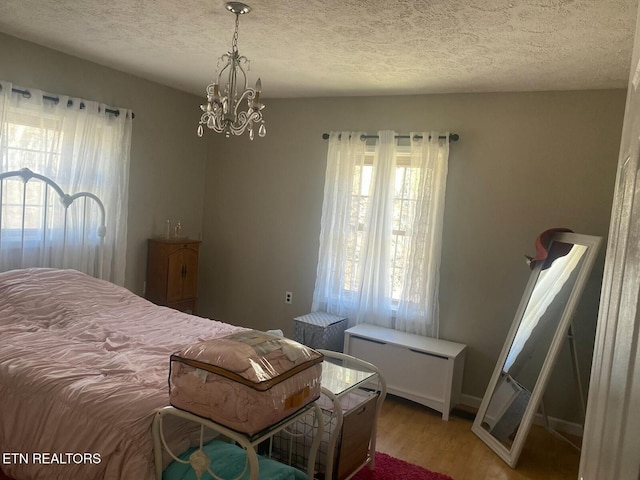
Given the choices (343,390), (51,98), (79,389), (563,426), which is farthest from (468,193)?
(51,98)

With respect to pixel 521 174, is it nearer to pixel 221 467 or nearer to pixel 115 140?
pixel 221 467

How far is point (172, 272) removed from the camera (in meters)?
4.22

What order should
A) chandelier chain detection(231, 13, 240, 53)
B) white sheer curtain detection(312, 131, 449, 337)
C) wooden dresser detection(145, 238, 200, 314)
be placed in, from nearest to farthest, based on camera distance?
chandelier chain detection(231, 13, 240, 53), white sheer curtain detection(312, 131, 449, 337), wooden dresser detection(145, 238, 200, 314)

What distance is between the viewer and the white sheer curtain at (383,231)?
Result: 12.2 feet

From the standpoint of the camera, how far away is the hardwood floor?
281 cm

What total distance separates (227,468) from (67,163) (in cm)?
268

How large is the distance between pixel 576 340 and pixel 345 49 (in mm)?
2452

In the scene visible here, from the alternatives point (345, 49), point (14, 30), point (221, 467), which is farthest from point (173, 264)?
point (221, 467)

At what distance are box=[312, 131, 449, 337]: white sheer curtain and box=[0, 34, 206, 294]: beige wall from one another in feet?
4.70

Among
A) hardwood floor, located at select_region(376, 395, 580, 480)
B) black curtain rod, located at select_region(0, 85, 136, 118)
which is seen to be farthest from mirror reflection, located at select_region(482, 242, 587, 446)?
black curtain rod, located at select_region(0, 85, 136, 118)

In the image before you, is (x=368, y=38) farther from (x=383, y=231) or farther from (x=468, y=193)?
(x=383, y=231)

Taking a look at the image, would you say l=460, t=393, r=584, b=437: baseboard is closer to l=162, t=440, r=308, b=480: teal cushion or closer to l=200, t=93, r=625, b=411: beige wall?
l=200, t=93, r=625, b=411: beige wall

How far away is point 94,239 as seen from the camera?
3779mm

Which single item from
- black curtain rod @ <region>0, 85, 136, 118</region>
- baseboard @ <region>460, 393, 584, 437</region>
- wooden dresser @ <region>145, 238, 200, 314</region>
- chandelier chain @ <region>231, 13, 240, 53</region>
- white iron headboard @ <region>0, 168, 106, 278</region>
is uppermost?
chandelier chain @ <region>231, 13, 240, 53</region>
